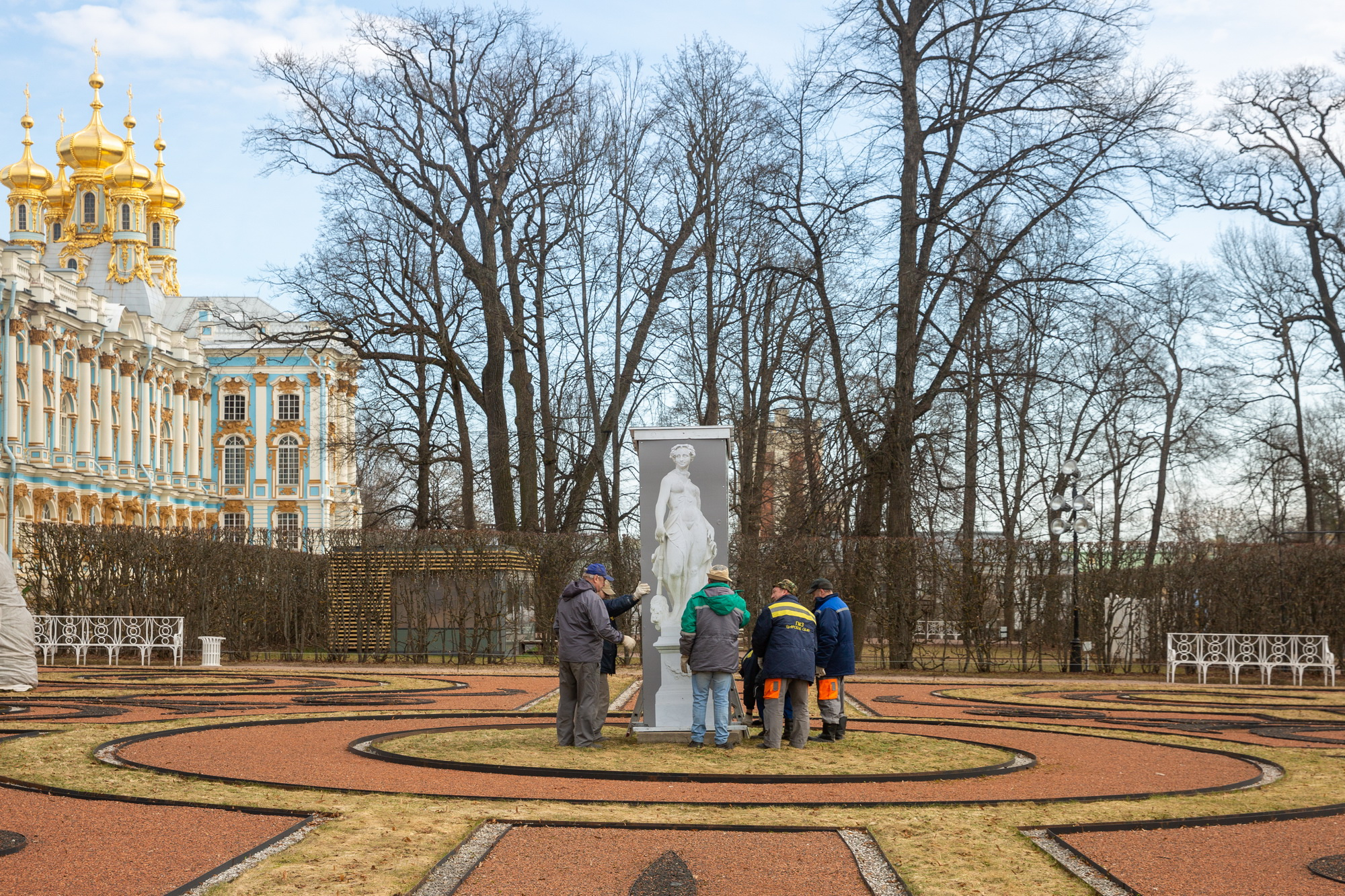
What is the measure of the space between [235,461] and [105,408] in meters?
18.9

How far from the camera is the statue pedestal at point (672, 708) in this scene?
12328mm

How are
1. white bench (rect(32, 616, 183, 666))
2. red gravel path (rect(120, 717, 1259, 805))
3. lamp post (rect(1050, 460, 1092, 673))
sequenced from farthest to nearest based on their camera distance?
1. lamp post (rect(1050, 460, 1092, 673))
2. white bench (rect(32, 616, 183, 666))
3. red gravel path (rect(120, 717, 1259, 805))

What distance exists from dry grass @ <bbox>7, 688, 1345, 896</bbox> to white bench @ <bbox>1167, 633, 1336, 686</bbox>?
13062 mm

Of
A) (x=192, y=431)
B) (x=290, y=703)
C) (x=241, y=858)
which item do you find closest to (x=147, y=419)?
(x=192, y=431)

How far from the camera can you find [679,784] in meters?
9.69

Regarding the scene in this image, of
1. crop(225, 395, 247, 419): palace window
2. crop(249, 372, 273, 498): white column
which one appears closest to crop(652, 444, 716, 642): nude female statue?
crop(249, 372, 273, 498): white column

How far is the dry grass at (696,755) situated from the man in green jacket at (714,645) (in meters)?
0.31

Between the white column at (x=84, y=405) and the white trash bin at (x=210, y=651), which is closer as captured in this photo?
the white trash bin at (x=210, y=651)

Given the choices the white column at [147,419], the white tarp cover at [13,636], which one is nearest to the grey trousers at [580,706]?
the white tarp cover at [13,636]

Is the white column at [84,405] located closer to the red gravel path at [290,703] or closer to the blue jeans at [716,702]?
the red gravel path at [290,703]

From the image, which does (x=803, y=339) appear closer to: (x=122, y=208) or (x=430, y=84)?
(x=430, y=84)

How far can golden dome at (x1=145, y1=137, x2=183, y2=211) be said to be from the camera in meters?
92.7

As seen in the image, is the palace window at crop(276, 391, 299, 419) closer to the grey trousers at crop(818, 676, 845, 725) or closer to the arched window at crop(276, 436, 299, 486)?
the arched window at crop(276, 436, 299, 486)

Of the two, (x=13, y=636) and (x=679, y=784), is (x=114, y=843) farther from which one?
(x=13, y=636)
